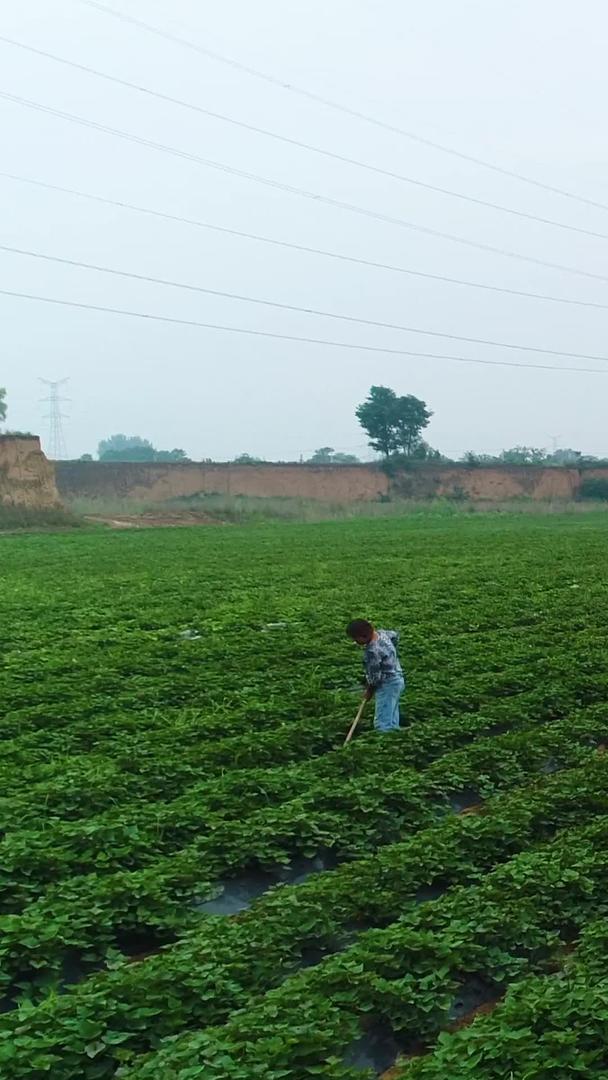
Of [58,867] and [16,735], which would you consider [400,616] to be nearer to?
[16,735]

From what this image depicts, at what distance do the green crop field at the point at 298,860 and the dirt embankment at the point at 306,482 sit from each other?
4280 cm

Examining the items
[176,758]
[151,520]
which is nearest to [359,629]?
[176,758]

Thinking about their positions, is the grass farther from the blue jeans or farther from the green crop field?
the blue jeans

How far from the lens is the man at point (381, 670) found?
8.70m

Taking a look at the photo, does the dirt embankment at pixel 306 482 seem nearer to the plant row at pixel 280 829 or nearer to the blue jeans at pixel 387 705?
the blue jeans at pixel 387 705

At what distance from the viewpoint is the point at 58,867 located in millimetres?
6016

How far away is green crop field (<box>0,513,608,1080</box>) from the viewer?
436 centimetres

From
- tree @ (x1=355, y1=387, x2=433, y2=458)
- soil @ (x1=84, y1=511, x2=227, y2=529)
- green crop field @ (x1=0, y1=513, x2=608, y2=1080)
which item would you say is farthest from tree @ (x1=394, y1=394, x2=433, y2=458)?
green crop field @ (x1=0, y1=513, x2=608, y2=1080)

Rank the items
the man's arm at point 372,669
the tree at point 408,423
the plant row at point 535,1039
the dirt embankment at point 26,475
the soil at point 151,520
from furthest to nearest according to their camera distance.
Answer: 1. the tree at point 408,423
2. the soil at point 151,520
3. the dirt embankment at point 26,475
4. the man's arm at point 372,669
5. the plant row at point 535,1039

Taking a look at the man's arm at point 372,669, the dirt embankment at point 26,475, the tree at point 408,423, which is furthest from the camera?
the tree at point 408,423

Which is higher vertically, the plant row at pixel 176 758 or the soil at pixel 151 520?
the soil at pixel 151 520

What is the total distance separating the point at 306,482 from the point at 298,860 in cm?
5821

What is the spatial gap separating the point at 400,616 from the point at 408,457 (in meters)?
54.5

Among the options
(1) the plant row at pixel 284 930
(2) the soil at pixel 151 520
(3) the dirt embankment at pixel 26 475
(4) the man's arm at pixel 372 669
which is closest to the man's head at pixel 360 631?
(4) the man's arm at pixel 372 669
